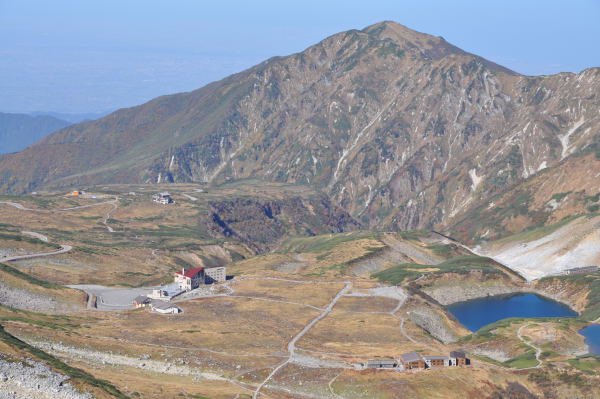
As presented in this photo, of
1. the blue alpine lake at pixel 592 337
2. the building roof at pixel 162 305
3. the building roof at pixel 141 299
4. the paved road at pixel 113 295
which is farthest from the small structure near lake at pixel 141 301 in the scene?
the blue alpine lake at pixel 592 337

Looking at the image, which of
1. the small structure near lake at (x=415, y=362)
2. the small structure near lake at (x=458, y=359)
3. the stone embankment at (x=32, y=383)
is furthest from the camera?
the small structure near lake at (x=458, y=359)

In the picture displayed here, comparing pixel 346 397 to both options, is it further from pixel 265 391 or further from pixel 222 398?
pixel 222 398

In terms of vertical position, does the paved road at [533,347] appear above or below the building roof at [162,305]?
below

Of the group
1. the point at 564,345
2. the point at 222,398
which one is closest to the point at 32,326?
the point at 222,398

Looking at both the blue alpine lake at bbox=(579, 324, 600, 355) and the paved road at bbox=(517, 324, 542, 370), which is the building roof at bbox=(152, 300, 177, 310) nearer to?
the paved road at bbox=(517, 324, 542, 370)

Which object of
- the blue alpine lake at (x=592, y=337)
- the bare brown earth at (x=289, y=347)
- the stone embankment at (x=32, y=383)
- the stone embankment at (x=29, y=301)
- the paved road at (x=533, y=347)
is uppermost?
the stone embankment at (x=32, y=383)

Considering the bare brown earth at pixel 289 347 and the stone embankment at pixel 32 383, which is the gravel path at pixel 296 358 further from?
the stone embankment at pixel 32 383

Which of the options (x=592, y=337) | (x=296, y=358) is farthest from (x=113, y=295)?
(x=592, y=337)
